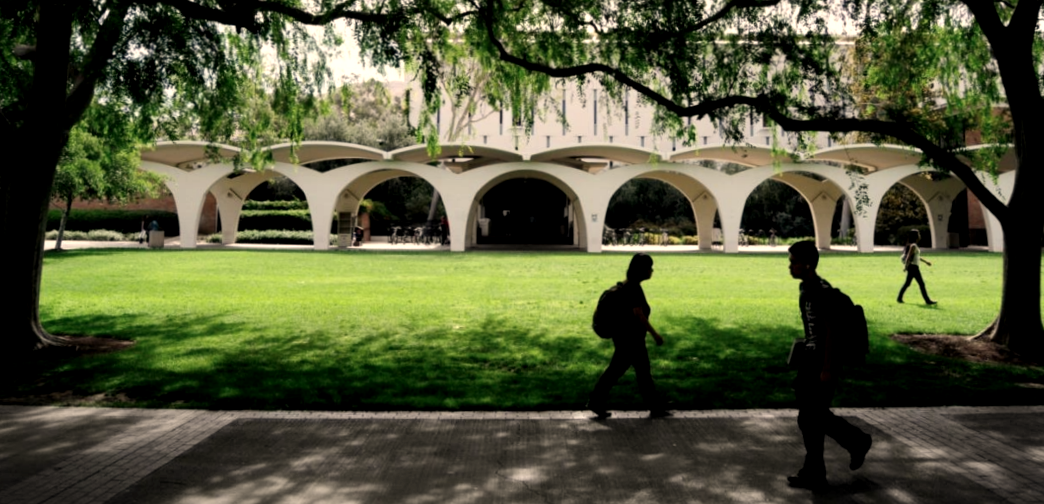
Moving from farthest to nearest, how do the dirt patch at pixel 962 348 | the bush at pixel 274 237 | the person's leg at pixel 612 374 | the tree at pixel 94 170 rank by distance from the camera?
the bush at pixel 274 237 < the tree at pixel 94 170 < the dirt patch at pixel 962 348 < the person's leg at pixel 612 374

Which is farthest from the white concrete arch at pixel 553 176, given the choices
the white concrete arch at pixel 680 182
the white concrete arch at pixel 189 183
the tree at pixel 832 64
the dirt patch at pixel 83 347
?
the dirt patch at pixel 83 347

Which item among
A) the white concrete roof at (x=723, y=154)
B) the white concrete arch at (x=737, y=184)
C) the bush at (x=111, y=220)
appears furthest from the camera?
the bush at (x=111, y=220)

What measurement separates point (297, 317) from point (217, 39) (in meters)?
4.45

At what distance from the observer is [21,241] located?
8.98m

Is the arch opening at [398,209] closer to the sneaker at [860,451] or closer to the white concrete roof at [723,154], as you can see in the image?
the white concrete roof at [723,154]

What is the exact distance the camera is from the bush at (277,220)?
43.2 meters

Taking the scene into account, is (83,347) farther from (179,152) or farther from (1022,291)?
(179,152)

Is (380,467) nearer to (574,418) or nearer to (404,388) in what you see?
(574,418)

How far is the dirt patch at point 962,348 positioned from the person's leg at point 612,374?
5222mm

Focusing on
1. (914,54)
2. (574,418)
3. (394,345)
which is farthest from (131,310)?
(914,54)

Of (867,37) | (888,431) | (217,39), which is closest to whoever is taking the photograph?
(888,431)

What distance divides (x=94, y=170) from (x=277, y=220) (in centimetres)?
1794

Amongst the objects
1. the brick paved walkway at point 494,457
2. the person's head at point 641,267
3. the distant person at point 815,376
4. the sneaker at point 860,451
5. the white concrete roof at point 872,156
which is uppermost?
the white concrete roof at point 872,156

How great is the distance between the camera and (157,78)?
10195mm
